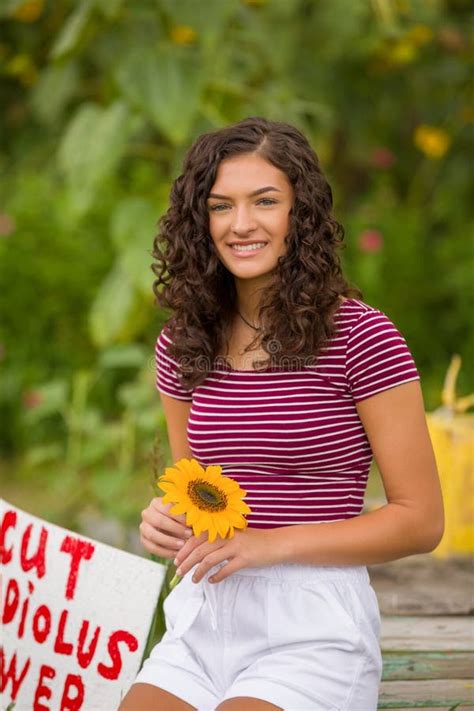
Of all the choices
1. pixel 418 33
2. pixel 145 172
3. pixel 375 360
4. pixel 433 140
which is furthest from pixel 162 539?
pixel 433 140

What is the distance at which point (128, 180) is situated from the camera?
5648 mm

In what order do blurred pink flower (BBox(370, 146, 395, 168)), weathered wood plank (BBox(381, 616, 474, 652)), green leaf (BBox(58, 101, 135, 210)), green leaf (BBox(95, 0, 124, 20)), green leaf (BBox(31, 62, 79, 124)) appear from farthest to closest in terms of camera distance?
blurred pink flower (BBox(370, 146, 395, 168)) → green leaf (BBox(31, 62, 79, 124)) → green leaf (BBox(58, 101, 135, 210)) → green leaf (BBox(95, 0, 124, 20)) → weathered wood plank (BBox(381, 616, 474, 652))

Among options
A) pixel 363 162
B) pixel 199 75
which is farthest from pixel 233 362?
pixel 363 162

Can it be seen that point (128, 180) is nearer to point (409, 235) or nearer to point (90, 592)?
point (409, 235)

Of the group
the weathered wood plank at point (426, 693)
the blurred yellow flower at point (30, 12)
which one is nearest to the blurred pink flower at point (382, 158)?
the blurred yellow flower at point (30, 12)

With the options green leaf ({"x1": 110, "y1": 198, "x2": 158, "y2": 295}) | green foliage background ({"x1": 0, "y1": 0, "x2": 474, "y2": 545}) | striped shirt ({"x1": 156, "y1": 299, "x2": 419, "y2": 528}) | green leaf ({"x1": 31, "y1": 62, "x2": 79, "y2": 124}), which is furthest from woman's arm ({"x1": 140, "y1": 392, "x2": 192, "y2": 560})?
green leaf ({"x1": 31, "y1": 62, "x2": 79, "y2": 124})

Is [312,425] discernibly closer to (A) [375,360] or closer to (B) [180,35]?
(A) [375,360]

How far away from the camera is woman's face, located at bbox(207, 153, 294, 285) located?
1.94 metres

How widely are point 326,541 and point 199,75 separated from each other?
231 centimetres

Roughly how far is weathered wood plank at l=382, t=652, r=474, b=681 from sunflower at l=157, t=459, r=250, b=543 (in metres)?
0.75

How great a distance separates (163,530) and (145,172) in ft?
11.4

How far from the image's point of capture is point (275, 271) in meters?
1.98

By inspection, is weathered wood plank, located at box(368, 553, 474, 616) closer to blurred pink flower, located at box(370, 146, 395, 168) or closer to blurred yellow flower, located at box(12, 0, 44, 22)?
blurred yellow flower, located at box(12, 0, 44, 22)

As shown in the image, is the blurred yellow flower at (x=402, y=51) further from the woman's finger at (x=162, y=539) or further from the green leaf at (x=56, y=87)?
the woman's finger at (x=162, y=539)
